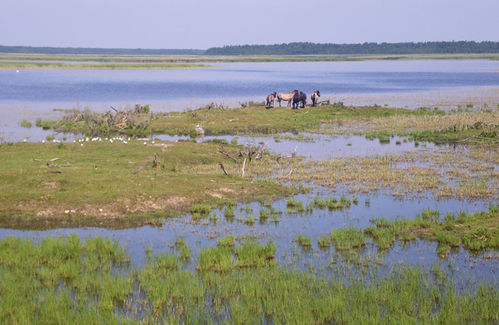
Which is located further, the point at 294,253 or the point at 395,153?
the point at 395,153

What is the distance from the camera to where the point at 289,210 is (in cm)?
1500

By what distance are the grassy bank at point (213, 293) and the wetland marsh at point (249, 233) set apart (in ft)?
0.11

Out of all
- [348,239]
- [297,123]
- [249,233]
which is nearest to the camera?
[348,239]

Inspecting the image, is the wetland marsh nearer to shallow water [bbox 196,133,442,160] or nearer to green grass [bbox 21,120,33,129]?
shallow water [bbox 196,133,442,160]

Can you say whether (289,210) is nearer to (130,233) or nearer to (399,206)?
(399,206)

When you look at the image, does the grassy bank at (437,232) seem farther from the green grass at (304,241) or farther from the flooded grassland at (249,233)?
the green grass at (304,241)

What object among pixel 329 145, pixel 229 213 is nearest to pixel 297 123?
pixel 329 145

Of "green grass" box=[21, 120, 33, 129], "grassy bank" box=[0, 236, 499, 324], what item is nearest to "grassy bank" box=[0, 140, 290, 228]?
"grassy bank" box=[0, 236, 499, 324]

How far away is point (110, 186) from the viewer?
50.6ft

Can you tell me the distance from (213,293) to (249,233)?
12.0 feet

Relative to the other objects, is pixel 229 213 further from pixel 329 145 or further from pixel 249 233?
pixel 329 145

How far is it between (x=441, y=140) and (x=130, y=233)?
1788 centimetres

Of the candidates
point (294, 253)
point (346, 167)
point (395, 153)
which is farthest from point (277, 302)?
point (395, 153)

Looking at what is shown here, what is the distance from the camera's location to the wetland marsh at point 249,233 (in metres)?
8.67
